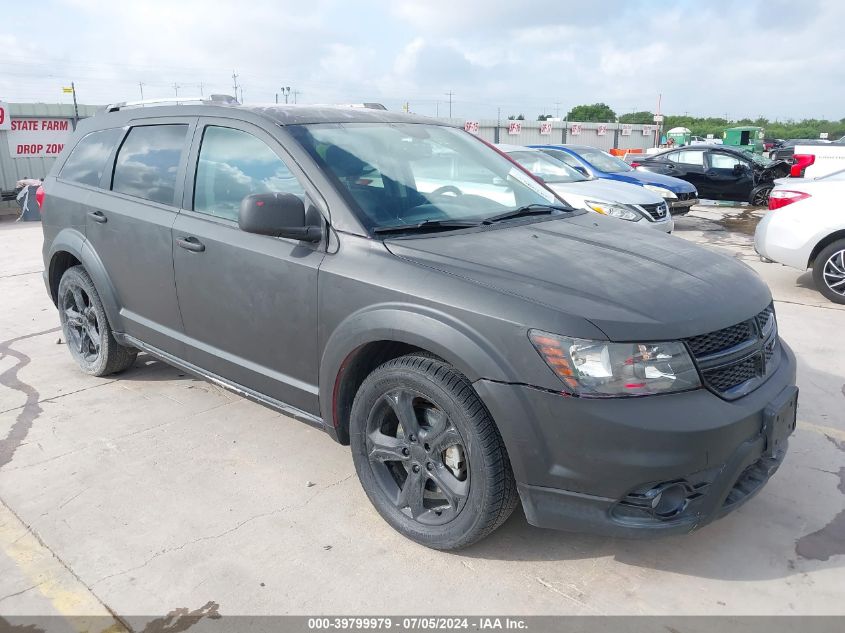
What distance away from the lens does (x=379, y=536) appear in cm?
315

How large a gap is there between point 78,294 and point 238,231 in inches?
81.7

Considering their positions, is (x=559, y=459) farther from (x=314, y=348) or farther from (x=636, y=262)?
(x=314, y=348)

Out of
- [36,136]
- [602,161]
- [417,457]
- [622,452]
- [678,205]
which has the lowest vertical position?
[417,457]

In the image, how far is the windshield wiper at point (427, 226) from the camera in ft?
10.4

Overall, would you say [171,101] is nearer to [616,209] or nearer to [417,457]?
[417,457]

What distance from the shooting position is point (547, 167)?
10258 millimetres

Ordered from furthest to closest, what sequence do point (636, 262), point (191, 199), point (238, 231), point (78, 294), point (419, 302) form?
point (78, 294), point (191, 199), point (238, 231), point (636, 262), point (419, 302)

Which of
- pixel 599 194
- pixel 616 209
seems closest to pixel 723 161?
pixel 599 194

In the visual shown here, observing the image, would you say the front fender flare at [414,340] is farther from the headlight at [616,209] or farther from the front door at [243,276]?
the headlight at [616,209]

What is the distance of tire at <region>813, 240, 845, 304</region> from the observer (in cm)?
703

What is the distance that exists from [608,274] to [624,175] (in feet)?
31.9

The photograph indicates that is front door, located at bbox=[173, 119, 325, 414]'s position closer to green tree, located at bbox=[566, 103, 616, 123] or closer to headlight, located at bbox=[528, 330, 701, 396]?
headlight, located at bbox=[528, 330, 701, 396]

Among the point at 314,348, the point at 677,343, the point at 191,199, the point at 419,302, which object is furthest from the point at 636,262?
the point at 191,199

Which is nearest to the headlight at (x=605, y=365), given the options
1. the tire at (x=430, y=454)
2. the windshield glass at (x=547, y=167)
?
the tire at (x=430, y=454)
